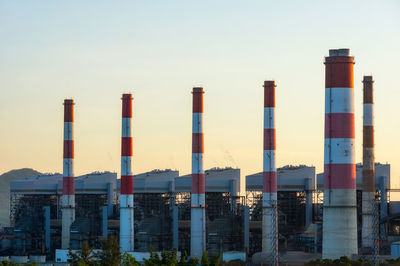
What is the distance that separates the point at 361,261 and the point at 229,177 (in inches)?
1119

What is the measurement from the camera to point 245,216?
69062 mm

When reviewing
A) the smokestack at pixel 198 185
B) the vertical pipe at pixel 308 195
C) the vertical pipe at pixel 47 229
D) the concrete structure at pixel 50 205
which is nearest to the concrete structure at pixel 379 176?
the vertical pipe at pixel 308 195

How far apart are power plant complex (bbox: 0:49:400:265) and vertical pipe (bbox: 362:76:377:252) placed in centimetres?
7

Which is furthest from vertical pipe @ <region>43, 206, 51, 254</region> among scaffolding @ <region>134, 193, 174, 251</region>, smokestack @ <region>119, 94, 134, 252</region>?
smokestack @ <region>119, 94, 134, 252</region>

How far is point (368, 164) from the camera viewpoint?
6425cm

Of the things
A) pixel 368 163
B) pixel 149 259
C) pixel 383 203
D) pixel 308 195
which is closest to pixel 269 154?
pixel 368 163

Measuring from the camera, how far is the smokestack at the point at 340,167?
4628 cm

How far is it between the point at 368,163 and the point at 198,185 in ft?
40.4

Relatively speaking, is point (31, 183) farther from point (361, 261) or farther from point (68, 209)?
point (361, 261)

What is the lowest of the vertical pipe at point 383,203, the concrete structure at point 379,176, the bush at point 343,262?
the bush at point 343,262

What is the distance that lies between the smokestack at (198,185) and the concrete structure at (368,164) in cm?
1157

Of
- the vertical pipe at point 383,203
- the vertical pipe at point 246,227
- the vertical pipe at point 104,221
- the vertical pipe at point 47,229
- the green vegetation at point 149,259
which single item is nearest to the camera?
the green vegetation at point 149,259

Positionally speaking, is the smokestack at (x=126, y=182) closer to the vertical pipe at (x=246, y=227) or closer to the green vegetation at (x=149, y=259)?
the vertical pipe at (x=246, y=227)

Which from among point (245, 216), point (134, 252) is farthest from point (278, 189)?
point (134, 252)
